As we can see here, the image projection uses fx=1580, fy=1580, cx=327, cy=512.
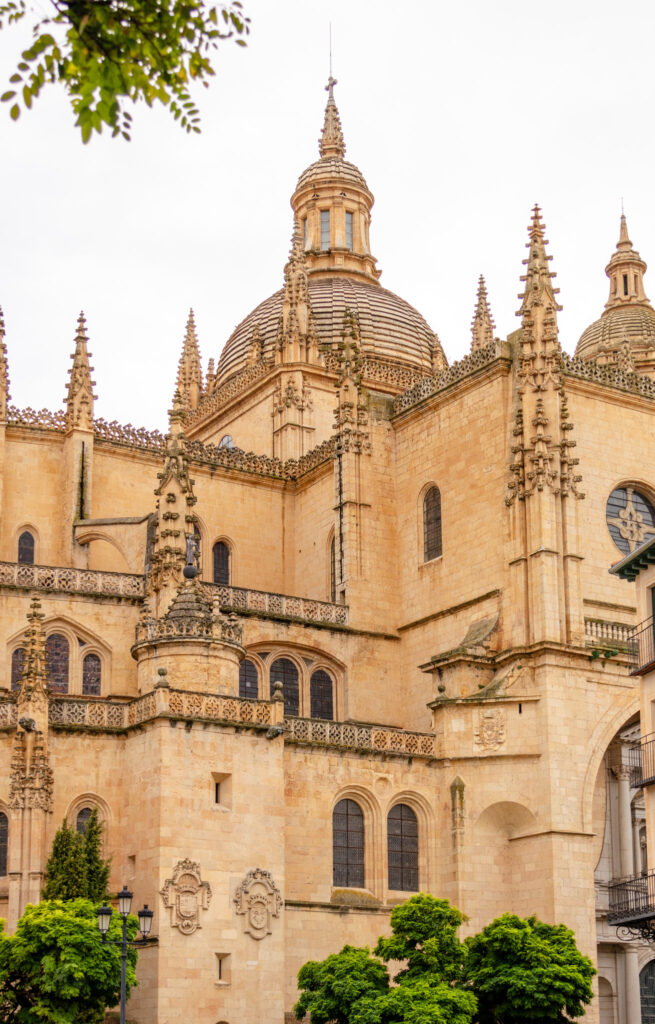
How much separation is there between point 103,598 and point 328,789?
286 inches

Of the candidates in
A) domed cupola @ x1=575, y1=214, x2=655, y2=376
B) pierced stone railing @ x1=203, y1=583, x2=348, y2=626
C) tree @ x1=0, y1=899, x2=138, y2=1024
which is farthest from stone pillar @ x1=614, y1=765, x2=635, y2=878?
domed cupola @ x1=575, y1=214, x2=655, y2=376

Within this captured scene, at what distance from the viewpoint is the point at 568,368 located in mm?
39562

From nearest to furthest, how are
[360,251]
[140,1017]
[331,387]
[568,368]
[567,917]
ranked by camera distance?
[140,1017]
[567,917]
[568,368]
[331,387]
[360,251]

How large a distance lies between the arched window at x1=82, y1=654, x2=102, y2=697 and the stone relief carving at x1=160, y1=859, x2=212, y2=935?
7.14 m

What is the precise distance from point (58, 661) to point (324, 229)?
1104 inches

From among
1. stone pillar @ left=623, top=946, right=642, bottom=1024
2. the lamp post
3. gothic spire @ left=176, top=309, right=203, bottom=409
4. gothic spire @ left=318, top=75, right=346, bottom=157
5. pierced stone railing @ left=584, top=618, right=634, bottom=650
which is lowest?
stone pillar @ left=623, top=946, right=642, bottom=1024

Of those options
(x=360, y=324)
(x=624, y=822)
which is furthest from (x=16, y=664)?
(x=360, y=324)

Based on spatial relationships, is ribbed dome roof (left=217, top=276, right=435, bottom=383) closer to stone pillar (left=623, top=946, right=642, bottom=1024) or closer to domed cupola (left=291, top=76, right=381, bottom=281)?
domed cupola (left=291, top=76, right=381, bottom=281)

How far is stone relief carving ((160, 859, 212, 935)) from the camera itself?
3062 cm

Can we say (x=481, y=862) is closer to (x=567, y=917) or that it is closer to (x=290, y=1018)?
(x=567, y=917)

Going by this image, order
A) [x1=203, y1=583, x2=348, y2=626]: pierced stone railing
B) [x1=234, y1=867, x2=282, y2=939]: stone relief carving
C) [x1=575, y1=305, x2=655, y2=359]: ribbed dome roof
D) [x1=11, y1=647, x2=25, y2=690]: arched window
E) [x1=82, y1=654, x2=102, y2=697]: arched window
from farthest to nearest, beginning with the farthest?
[x1=575, y1=305, x2=655, y2=359]: ribbed dome roof → [x1=203, y1=583, x2=348, y2=626]: pierced stone railing → [x1=82, y1=654, x2=102, y2=697]: arched window → [x1=11, y1=647, x2=25, y2=690]: arched window → [x1=234, y1=867, x2=282, y2=939]: stone relief carving

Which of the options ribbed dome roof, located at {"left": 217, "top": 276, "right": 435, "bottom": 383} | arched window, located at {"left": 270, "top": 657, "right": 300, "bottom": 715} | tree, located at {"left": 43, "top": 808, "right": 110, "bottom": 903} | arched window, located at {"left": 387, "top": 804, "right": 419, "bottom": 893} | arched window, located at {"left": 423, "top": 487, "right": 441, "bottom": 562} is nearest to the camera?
tree, located at {"left": 43, "top": 808, "right": 110, "bottom": 903}

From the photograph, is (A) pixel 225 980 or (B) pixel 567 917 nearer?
(A) pixel 225 980

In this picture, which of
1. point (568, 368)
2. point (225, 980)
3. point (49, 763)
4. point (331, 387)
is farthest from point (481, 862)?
point (331, 387)
